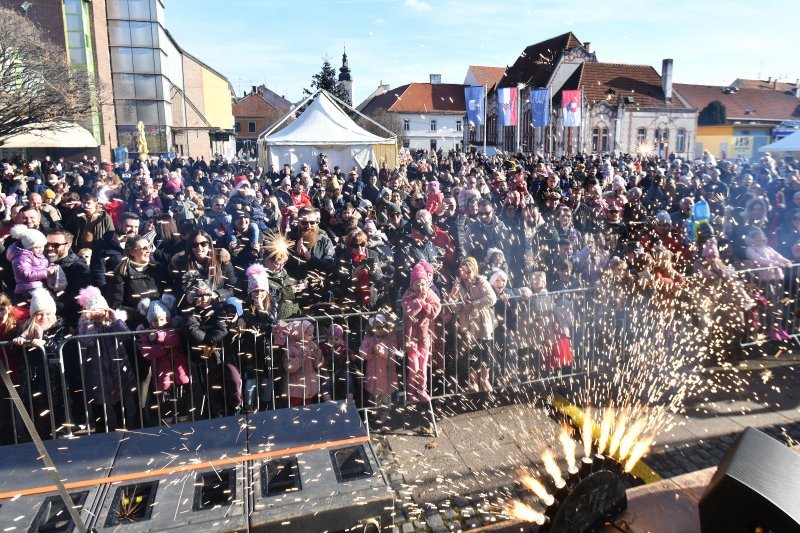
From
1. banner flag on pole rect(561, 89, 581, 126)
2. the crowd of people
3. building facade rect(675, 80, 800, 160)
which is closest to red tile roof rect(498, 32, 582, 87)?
building facade rect(675, 80, 800, 160)

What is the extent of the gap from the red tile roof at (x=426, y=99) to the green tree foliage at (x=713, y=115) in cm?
2818

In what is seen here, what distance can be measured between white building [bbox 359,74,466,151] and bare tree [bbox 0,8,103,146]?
45.0 m

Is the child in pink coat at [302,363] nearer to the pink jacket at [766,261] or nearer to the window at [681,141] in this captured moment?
the pink jacket at [766,261]

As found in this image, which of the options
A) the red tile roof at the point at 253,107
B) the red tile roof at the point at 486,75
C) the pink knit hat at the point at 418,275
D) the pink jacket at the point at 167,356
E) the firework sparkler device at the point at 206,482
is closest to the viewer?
the firework sparkler device at the point at 206,482

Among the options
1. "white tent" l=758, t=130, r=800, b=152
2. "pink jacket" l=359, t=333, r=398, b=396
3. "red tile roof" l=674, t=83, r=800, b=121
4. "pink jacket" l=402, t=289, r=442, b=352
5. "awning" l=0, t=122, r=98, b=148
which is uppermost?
"red tile roof" l=674, t=83, r=800, b=121

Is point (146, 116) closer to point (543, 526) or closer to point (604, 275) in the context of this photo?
point (604, 275)

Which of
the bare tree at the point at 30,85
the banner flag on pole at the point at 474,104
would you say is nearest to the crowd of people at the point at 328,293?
the bare tree at the point at 30,85

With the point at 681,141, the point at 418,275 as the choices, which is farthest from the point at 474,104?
the point at 681,141

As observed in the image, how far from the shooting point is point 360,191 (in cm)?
1464

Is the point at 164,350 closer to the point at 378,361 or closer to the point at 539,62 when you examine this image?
the point at 378,361

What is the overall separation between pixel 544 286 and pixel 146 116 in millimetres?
44556

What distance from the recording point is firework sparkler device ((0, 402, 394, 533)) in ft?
6.79

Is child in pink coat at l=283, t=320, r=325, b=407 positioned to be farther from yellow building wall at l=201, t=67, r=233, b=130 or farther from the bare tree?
yellow building wall at l=201, t=67, r=233, b=130

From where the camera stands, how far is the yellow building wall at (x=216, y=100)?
57725 mm
